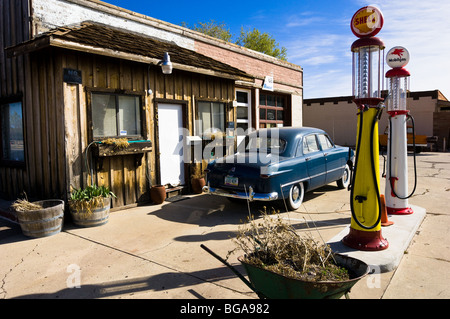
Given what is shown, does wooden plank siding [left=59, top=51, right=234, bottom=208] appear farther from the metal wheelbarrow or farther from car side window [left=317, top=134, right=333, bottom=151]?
the metal wheelbarrow

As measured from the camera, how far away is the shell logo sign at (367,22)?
3.96 m

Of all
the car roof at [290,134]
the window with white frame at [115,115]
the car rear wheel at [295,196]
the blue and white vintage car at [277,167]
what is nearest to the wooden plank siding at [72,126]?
the window with white frame at [115,115]

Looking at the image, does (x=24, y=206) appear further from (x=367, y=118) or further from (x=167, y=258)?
(x=367, y=118)

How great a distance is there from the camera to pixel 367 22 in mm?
3984

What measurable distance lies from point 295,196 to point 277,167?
3.10 ft

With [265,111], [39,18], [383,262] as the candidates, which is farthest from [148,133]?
[265,111]

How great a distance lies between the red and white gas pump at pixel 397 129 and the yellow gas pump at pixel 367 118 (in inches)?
71.6

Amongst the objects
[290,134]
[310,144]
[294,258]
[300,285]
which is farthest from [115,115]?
[300,285]

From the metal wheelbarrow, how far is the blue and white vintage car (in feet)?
9.64

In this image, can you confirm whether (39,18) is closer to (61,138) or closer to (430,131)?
(61,138)

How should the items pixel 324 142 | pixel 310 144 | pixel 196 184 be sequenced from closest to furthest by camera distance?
pixel 310 144 < pixel 324 142 < pixel 196 184

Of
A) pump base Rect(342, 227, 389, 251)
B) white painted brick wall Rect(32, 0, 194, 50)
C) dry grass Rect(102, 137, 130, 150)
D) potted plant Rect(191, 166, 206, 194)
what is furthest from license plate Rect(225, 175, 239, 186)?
white painted brick wall Rect(32, 0, 194, 50)

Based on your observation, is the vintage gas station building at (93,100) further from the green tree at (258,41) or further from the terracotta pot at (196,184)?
the green tree at (258,41)
